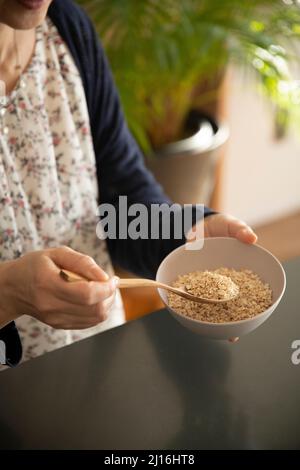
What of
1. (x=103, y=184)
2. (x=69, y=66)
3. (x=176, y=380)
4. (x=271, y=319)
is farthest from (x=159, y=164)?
(x=176, y=380)

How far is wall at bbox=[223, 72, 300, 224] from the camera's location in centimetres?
224

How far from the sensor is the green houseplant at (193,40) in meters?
1.49

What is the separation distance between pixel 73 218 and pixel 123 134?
204 millimetres

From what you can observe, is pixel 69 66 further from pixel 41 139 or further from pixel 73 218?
pixel 73 218

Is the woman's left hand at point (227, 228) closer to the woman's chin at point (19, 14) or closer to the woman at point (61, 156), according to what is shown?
the woman at point (61, 156)

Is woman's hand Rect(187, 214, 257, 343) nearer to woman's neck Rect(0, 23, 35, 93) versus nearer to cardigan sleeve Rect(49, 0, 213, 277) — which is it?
cardigan sleeve Rect(49, 0, 213, 277)

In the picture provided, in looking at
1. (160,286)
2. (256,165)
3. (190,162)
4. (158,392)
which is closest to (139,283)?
(160,286)

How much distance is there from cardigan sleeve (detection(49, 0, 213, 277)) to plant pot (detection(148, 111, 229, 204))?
24.4 inches

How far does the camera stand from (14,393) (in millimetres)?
768

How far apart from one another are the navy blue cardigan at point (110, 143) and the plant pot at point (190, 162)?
0.62m
